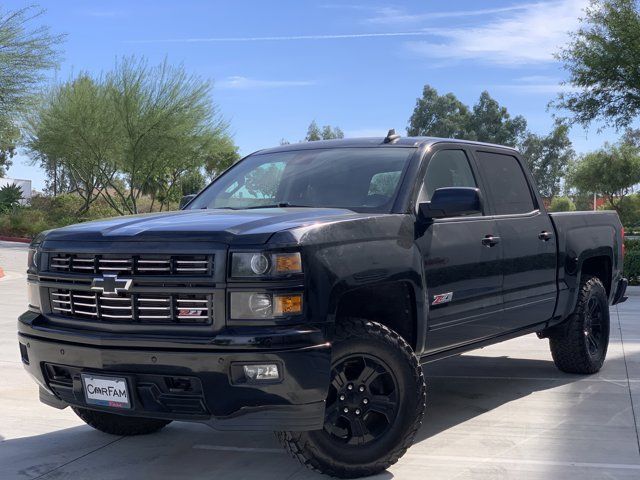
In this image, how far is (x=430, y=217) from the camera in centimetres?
509

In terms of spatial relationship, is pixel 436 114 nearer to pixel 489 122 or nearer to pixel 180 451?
pixel 489 122

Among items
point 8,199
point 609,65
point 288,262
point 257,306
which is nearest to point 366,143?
point 288,262

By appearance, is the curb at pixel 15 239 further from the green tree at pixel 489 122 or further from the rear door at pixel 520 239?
the green tree at pixel 489 122

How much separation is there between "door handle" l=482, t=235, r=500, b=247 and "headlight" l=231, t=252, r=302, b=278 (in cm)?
200

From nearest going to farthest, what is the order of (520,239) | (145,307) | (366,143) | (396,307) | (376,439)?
(145,307), (376,439), (396,307), (366,143), (520,239)

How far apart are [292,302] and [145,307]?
0.76 m

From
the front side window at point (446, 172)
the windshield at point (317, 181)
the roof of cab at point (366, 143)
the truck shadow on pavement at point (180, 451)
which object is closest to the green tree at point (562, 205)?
the truck shadow on pavement at point (180, 451)

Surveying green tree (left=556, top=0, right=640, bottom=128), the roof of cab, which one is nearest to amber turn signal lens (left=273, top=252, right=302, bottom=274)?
the roof of cab

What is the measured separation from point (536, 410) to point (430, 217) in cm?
199

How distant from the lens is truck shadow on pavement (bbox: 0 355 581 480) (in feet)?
15.9

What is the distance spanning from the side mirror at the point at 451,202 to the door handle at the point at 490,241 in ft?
2.06

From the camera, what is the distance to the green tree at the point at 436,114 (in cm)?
7806

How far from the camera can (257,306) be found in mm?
4066

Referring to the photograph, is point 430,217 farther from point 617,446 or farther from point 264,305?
point 617,446
